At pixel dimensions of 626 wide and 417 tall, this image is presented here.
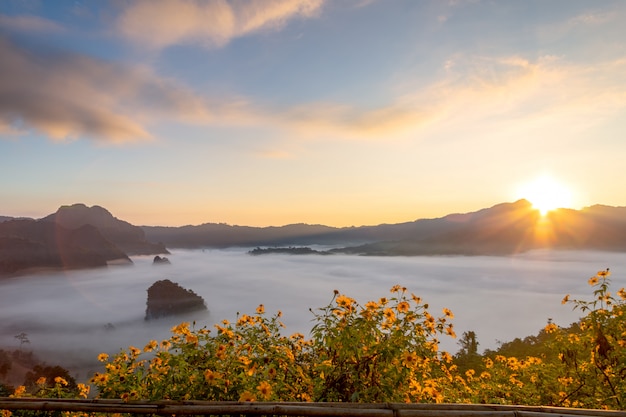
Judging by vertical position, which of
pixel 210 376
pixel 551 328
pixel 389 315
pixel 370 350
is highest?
pixel 389 315

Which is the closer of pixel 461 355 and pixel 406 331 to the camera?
pixel 406 331

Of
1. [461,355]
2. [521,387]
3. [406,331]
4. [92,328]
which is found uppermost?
[406,331]

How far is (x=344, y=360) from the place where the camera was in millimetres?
3529

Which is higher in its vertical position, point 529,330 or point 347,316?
point 347,316

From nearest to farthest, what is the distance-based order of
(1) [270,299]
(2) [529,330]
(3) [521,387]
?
(3) [521,387]
(2) [529,330]
(1) [270,299]

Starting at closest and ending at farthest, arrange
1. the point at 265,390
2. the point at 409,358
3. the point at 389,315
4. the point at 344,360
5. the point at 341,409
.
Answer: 1. the point at 341,409
2. the point at 265,390
3. the point at 409,358
4. the point at 344,360
5. the point at 389,315

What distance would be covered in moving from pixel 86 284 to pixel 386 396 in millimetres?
235525

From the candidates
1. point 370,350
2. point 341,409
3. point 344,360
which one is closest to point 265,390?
point 341,409

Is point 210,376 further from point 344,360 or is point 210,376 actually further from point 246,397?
point 344,360

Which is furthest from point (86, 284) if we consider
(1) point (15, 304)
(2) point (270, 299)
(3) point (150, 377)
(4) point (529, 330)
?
(3) point (150, 377)

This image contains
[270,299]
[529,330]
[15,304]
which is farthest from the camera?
[15,304]

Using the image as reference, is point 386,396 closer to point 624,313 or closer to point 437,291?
point 624,313

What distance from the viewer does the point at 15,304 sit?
173500 millimetres

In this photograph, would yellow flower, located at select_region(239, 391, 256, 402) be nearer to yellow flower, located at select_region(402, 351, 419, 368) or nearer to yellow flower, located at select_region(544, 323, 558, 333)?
yellow flower, located at select_region(402, 351, 419, 368)
